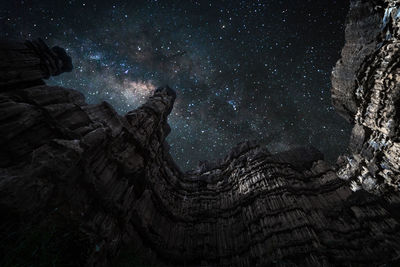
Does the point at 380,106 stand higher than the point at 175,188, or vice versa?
the point at 380,106

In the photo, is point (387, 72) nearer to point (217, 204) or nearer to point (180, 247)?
point (217, 204)

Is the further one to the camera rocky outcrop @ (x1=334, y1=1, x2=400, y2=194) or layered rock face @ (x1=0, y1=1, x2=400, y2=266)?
→ rocky outcrop @ (x1=334, y1=1, x2=400, y2=194)

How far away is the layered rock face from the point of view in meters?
5.64

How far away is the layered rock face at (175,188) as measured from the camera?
5637 millimetres

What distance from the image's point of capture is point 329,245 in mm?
12203

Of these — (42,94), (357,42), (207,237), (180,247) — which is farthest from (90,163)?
(357,42)

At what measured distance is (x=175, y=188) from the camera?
1947 centimetres

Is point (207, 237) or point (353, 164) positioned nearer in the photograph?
point (207, 237)

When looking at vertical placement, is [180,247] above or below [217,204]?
above

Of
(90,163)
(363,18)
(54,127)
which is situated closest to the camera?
(54,127)

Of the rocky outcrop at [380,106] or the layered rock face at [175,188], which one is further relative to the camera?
the rocky outcrop at [380,106]

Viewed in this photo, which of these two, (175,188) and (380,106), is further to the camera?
(175,188)

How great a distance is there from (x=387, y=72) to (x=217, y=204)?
17640 mm

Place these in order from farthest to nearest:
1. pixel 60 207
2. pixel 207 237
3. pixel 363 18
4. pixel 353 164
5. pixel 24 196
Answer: pixel 353 164
pixel 207 237
pixel 363 18
pixel 60 207
pixel 24 196
